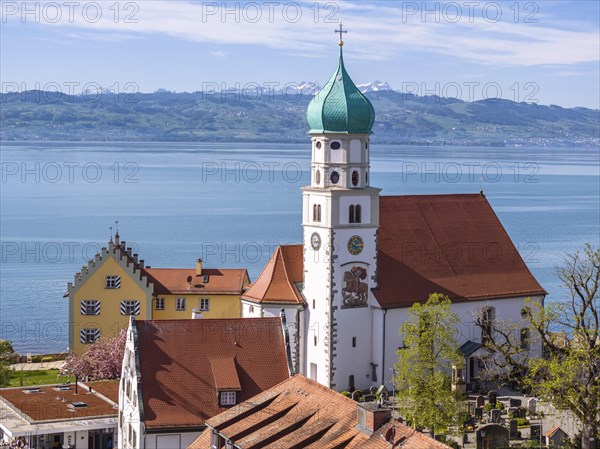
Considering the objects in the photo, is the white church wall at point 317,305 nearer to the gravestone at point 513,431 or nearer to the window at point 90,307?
the gravestone at point 513,431

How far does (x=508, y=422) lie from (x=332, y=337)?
1150 cm

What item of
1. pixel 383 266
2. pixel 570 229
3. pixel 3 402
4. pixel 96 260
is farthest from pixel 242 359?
pixel 570 229

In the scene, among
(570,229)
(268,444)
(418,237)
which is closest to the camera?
(268,444)

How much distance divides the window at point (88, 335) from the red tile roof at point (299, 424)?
99.8ft

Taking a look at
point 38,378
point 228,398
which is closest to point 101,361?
point 38,378

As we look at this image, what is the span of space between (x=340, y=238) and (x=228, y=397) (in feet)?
56.8

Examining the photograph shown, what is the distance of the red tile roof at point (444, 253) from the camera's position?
69.7 metres

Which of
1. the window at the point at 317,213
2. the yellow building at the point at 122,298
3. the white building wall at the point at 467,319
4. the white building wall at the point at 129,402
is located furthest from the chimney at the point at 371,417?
the yellow building at the point at 122,298

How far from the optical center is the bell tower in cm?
6656

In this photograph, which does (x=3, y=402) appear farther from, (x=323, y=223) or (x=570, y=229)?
(x=570, y=229)

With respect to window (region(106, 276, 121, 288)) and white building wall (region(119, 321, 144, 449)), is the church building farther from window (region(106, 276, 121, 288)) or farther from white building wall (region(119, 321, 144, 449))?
white building wall (region(119, 321, 144, 449))

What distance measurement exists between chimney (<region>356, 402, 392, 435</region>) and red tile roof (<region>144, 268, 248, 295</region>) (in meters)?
38.0

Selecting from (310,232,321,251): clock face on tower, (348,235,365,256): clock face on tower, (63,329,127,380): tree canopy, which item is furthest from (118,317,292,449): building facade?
(63,329,127,380): tree canopy

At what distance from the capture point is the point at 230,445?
147 ft
